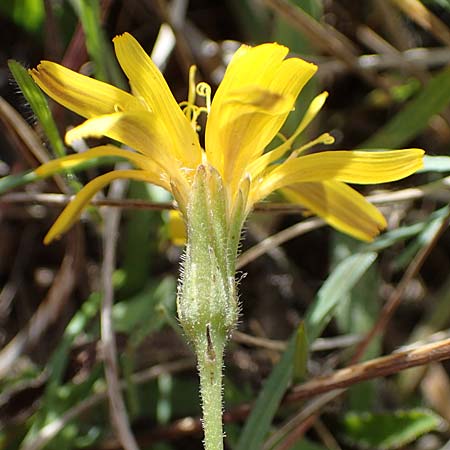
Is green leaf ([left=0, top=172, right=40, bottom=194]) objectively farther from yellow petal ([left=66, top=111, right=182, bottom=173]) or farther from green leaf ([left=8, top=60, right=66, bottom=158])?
yellow petal ([left=66, top=111, right=182, bottom=173])

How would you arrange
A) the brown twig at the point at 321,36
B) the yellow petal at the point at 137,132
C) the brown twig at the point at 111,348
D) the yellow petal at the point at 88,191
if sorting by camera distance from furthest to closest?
the brown twig at the point at 321,36 < the brown twig at the point at 111,348 < the yellow petal at the point at 88,191 < the yellow petal at the point at 137,132

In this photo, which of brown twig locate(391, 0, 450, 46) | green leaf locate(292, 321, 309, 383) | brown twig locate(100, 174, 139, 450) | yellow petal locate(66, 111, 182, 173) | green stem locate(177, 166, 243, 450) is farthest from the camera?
brown twig locate(391, 0, 450, 46)

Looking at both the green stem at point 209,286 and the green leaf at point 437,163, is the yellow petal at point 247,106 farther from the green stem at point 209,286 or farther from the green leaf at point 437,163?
the green leaf at point 437,163

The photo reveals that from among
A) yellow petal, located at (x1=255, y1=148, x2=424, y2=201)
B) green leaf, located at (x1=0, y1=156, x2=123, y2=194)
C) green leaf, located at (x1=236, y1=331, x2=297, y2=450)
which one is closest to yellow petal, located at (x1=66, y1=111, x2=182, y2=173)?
yellow petal, located at (x1=255, y1=148, x2=424, y2=201)

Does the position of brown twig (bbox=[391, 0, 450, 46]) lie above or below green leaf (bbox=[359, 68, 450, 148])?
above


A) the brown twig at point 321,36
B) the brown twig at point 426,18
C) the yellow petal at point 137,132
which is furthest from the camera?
the brown twig at point 426,18

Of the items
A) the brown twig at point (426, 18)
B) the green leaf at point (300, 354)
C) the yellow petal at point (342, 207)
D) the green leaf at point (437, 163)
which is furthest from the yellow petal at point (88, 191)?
the brown twig at point (426, 18)

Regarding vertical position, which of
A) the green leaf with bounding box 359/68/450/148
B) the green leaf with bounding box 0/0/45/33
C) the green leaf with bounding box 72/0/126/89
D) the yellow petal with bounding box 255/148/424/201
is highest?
the green leaf with bounding box 0/0/45/33
